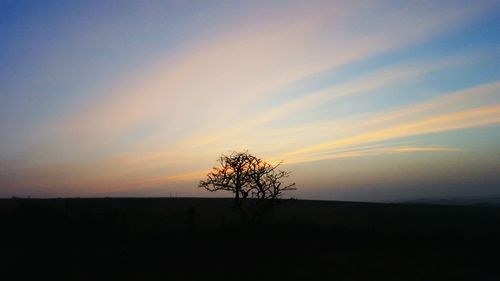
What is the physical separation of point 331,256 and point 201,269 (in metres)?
6.17

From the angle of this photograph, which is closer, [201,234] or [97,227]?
[201,234]

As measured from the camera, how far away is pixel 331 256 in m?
19.2

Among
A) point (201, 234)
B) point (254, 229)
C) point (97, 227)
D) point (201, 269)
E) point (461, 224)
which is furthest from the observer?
point (461, 224)

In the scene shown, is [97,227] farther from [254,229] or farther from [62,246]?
[254,229]

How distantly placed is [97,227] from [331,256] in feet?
36.9

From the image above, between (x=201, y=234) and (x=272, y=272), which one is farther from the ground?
(x=201, y=234)

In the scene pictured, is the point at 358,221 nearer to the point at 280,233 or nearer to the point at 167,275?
the point at 280,233

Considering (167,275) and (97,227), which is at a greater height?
(97,227)

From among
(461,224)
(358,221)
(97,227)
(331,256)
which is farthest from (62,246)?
(461,224)

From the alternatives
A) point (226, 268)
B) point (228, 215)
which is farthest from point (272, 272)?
point (228, 215)

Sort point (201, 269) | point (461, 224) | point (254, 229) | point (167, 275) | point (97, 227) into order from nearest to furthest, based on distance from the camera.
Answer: point (167, 275) < point (201, 269) < point (254, 229) < point (97, 227) < point (461, 224)

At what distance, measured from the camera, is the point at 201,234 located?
18984 mm

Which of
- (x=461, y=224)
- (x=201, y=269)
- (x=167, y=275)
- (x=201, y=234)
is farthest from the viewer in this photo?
(x=461, y=224)

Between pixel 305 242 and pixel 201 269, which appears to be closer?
pixel 201 269
